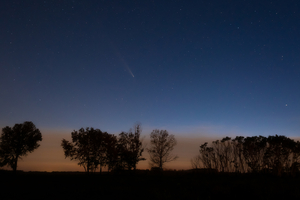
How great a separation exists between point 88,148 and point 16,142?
16.3 m

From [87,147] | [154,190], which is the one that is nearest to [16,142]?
[87,147]

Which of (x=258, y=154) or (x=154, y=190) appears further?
(x=258, y=154)

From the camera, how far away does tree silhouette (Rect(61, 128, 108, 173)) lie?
46.9 metres

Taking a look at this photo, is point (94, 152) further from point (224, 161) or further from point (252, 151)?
point (252, 151)

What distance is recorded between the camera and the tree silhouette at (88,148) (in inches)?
1845

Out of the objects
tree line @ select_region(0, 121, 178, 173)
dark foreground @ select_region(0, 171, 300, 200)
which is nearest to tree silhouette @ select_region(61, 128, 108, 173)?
tree line @ select_region(0, 121, 178, 173)

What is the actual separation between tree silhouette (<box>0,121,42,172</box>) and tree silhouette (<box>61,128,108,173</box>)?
25.9 ft

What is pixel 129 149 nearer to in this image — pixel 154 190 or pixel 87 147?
pixel 87 147

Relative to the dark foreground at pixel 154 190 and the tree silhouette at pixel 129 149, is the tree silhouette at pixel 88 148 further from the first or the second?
the dark foreground at pixel 154 190

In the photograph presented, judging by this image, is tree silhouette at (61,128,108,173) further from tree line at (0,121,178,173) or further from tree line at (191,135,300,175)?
tree line at (191,135,300,175)

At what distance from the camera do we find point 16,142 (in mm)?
46469

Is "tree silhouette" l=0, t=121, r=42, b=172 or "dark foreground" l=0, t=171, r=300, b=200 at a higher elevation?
"tree silhouette" l=0, t=121, r=42, b=172

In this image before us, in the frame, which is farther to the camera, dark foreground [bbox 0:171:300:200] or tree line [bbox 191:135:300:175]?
tree line [bbox 191:135:300:175]

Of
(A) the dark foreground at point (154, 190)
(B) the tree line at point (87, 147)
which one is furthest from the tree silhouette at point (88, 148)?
(A) the dark foreground at point (154, 190)
